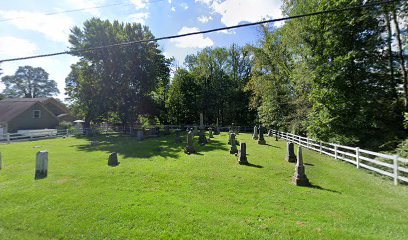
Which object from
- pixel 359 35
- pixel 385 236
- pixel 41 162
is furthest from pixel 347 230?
pixel 359 35

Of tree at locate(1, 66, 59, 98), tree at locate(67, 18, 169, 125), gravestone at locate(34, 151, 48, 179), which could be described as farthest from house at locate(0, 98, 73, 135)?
tree at locate(1, 66, 59, 98)

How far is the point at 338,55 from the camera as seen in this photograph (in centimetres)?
Answer: 1440

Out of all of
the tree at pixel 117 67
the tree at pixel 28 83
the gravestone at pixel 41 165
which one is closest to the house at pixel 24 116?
the tree at pixel 117 67

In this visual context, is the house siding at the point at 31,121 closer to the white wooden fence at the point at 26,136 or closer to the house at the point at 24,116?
the house at the point at 24,116

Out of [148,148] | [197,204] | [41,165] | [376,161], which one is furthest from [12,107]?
[376,161]

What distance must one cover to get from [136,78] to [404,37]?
29.8m

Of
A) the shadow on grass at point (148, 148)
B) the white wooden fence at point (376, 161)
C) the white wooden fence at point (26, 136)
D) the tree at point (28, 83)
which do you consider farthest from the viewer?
the tree at point (28, 83)

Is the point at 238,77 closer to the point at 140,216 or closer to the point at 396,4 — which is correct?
the point at 396,4

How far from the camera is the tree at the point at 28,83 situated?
59.4 meters

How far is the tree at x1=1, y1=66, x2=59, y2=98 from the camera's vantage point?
195 ft

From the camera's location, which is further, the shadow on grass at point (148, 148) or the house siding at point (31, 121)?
the house siding at point (31, 121)

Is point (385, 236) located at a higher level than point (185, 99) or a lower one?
lower

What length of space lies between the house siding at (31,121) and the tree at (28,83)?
35.4m

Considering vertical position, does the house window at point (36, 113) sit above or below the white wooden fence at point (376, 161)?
above
